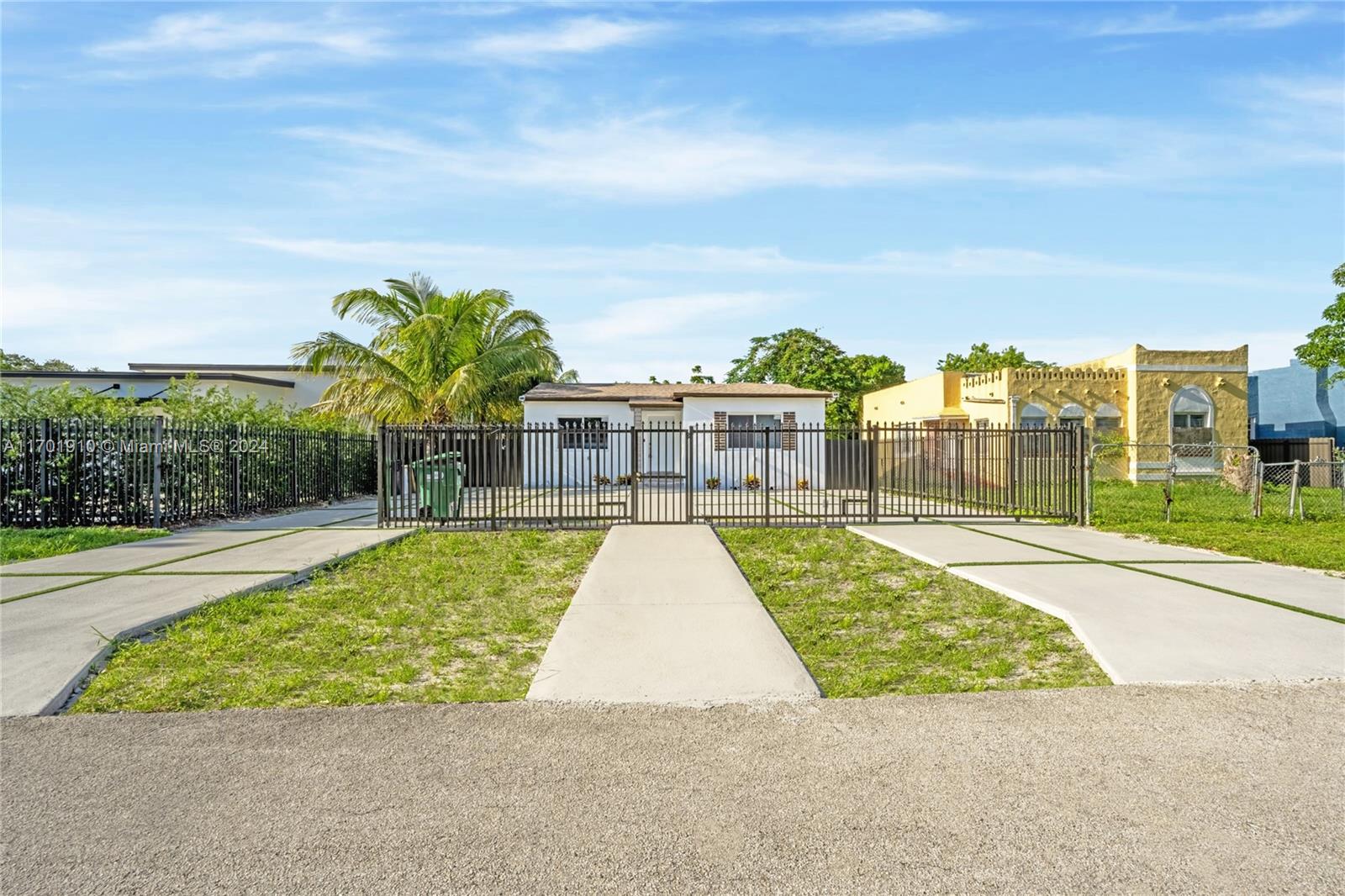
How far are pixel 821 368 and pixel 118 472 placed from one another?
3610 centimetres

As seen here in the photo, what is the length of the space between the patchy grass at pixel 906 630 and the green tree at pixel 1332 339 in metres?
24.3

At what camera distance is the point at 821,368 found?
45219 millimetres

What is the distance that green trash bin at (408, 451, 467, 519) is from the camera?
1483 centimetres

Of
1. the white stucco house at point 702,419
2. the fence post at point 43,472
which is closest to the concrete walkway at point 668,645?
the fence post at point 43,472

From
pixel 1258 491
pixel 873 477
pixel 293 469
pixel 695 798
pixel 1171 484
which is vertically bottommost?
pixel 695 798

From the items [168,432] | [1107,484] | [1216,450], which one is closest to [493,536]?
[168,432]

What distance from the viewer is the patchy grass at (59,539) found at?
10.6 metres

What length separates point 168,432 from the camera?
1435 cm

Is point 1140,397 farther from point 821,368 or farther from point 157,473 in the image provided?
point 157,473

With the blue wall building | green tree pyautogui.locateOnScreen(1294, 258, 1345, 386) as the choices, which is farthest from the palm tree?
the blue wall building

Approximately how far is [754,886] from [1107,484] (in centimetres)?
2673

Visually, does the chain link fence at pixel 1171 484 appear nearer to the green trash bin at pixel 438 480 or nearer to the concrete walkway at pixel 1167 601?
the concrete walkway at pixel 1167 601

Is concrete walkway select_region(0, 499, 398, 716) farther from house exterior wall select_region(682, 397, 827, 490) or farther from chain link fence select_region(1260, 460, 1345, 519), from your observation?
chain link fence select_region(1260, 460, 1345, 519)

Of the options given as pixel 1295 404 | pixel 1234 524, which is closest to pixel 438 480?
pixel 1234 524
